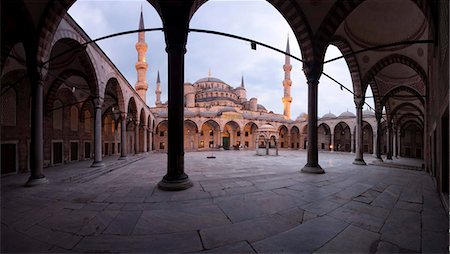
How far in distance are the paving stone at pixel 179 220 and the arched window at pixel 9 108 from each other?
1217 cm

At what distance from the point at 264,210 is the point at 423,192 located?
5.43 metres

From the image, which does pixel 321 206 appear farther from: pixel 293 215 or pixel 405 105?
pixel 405 105

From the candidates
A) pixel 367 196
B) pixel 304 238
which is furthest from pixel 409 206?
pixel 304 238

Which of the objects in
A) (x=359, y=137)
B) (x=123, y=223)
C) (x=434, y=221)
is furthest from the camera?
(x=359, y=137)

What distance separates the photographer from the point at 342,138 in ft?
120

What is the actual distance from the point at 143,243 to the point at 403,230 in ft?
13.1

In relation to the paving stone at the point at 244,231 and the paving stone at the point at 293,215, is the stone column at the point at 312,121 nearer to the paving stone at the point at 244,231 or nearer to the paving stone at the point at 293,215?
the paving stone at the point at 293,215

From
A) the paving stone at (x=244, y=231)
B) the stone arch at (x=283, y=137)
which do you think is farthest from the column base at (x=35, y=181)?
the stone arch at (x=283, y=137)

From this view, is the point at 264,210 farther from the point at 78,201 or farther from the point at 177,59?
the point at 177,59

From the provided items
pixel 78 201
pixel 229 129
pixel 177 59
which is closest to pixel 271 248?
pixel 78 201

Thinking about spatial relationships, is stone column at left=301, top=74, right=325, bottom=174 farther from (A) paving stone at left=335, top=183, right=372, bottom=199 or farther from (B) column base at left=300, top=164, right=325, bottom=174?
(A) paving stone at left=335, top=183, right=372, bottom=199

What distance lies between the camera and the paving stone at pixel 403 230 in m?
2.69

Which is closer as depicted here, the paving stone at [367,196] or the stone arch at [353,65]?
the paving stone at [367,196]

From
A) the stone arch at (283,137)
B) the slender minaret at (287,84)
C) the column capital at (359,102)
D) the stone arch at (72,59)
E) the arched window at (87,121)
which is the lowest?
the stone arch at (283,137)
